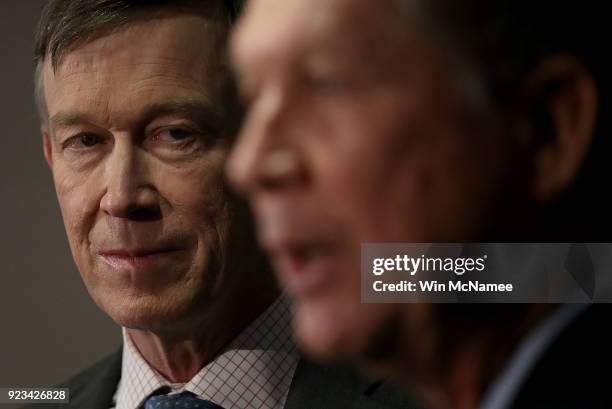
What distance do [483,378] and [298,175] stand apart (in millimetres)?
150

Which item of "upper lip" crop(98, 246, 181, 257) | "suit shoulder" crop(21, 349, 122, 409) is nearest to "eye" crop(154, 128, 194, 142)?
"upper lip" crop(98, 246, 181, 257)

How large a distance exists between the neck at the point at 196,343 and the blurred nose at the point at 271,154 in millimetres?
730

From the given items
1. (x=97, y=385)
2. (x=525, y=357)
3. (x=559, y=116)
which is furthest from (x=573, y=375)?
(x=97, y=385)

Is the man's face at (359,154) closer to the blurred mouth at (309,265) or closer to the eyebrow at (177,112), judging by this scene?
the blurred mouth at (309,265)

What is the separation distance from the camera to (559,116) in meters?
0.50

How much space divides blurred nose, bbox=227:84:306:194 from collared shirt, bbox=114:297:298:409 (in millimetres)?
741

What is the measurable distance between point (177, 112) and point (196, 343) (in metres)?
0.28

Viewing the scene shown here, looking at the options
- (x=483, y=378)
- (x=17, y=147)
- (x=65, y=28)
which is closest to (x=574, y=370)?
(x=483, y=378)

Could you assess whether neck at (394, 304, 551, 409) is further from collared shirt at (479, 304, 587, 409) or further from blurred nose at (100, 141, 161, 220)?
blurred nose at (100, 141, 161, 220)

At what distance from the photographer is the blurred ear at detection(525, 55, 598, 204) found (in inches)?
19.8

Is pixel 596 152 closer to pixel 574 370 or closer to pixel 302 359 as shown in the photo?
pixel 574 370

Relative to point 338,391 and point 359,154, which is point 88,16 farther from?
point 359,154

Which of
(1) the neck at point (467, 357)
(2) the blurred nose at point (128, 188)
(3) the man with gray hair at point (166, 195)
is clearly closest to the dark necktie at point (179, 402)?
(3) the man with gray hair at point (166, 195)

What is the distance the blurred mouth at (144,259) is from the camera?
1133 millimetres
